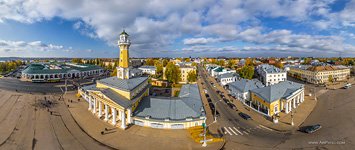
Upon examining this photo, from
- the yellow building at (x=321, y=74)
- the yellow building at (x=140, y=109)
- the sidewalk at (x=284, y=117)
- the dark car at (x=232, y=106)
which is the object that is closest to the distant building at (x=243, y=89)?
the sidewalk at (x=284, y=117)

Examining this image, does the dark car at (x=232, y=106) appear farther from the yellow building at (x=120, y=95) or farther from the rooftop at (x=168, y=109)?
the yellow building at (x=120, y=95)

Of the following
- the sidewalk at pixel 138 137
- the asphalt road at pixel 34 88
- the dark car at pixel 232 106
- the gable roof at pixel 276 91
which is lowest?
the sidewalk at pixel 138 137

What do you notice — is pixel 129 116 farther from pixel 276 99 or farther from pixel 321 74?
pixel 321 74

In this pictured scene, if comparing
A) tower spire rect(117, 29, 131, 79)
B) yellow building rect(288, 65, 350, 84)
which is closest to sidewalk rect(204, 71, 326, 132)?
tower spire rect(117, 29, 131, 79)

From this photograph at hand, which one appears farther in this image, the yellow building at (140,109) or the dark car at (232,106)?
the dark car at (232,106)

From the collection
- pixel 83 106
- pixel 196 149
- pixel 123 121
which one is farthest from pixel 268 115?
pixel 83 106

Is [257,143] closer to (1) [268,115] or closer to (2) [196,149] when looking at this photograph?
(2) [196,149]

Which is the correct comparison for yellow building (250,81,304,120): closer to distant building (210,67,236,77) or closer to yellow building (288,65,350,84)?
yellow building (288,65,350,84)
